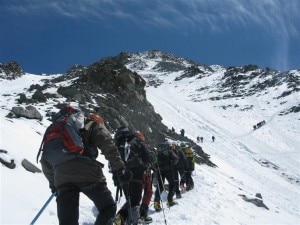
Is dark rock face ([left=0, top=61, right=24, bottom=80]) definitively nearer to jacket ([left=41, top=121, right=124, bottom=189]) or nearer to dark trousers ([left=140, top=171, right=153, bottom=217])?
dark trousers ([left=140, top=171, right=153, bottom=217])

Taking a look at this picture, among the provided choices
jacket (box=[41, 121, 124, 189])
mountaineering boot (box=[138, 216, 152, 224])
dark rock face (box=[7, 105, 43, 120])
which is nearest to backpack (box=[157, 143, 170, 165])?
mountaineering boot (box=[138, 216, 152, 224])

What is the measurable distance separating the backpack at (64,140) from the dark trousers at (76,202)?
0.36 m

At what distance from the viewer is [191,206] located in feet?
37.5

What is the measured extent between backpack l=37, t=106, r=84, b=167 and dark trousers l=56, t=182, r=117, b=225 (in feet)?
1.19

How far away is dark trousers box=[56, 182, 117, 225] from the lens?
480 centimetres

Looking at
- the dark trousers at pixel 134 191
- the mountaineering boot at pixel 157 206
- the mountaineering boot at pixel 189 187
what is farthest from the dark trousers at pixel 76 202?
the mountaineering boot at pixel 189 187

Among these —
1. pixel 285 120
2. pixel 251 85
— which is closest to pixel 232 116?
pixel 285 120

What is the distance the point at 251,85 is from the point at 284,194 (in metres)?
89.6

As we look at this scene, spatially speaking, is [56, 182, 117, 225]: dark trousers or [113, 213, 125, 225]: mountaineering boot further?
[113, 213, 125, 225]: mountaineering boot

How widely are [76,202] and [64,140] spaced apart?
768 mm

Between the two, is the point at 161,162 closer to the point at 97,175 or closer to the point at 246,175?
the point at 97,175

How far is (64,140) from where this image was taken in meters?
4.77

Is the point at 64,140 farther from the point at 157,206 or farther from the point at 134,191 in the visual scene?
the point at 157,206

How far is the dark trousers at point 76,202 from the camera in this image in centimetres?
480
